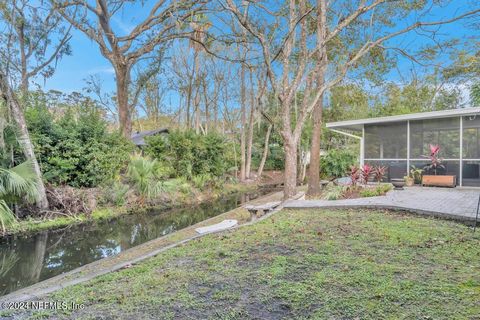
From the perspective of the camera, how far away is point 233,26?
10.3m

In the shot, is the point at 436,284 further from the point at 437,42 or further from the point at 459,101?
the point at 459,101

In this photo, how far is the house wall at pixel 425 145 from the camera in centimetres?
976

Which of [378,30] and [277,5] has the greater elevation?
[277,5]

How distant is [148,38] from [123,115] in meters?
3.67

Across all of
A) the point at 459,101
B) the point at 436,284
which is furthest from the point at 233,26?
the point at 459,101

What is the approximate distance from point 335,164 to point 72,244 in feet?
51.8

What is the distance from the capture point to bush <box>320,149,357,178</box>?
18.6 meters

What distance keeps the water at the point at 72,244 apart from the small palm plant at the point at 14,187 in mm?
569

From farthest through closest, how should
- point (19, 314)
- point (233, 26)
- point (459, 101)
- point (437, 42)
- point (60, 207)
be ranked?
1. point (459, 101)
2. point (233, 26)
3. point (437, 42)
4. point (60, 207)
5. point (19, 314)

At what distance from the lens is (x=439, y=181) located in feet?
32.0

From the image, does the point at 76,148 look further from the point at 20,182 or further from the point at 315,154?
the point at 315,154

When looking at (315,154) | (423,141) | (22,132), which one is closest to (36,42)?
(22,132)

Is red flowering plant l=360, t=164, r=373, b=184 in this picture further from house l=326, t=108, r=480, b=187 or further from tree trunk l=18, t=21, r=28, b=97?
tree trunk l=18, t=21, r=28, b=97

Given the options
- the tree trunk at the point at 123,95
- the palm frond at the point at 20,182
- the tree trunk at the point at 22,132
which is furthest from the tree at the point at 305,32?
the palm frond at the point at 20,182
